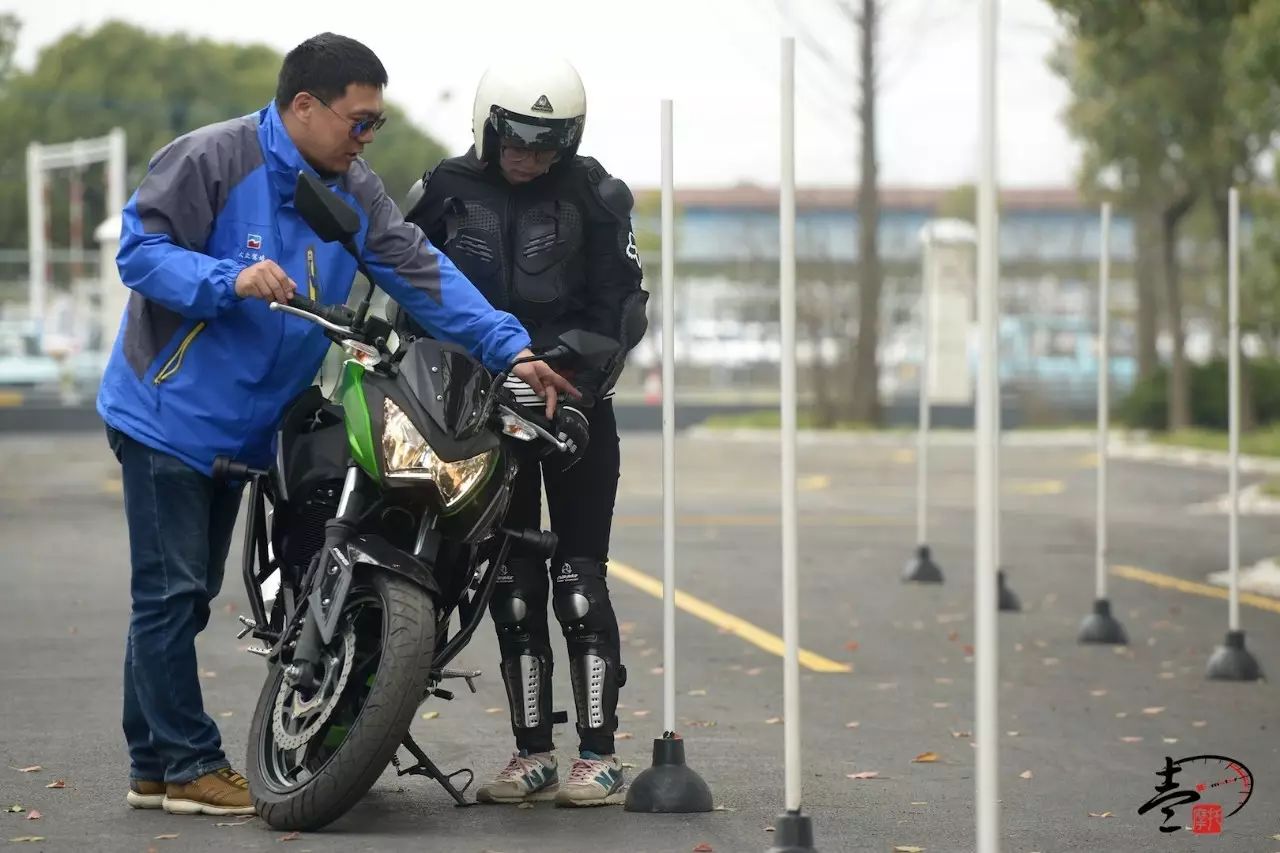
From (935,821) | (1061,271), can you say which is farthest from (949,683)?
(1061,271)

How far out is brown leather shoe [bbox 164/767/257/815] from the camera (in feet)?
19.1

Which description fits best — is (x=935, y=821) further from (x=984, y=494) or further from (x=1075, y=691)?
(x=1075, y=691)

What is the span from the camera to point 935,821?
6012 mm

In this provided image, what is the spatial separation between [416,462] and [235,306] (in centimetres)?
75

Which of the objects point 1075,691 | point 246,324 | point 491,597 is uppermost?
point 246,324

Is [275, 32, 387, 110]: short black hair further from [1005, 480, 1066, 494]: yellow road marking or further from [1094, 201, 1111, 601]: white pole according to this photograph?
[1005, 480, 1066, 494]: yellow road marking

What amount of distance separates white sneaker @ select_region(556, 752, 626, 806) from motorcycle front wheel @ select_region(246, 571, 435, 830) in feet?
2.50

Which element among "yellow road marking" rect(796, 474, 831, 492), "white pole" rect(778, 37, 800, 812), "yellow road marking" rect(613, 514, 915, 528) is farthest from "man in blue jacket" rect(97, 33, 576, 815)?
"yellow road marking" rect(796, 474, 831, 492)

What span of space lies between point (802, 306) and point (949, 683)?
101 ft

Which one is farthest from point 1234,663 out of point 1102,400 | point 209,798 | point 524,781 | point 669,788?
point 209,798

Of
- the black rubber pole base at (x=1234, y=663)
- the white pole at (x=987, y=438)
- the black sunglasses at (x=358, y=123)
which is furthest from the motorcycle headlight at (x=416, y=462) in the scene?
the black rubber pole base at (x=1234, y=663)

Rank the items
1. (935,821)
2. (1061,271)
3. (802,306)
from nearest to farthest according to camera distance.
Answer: (935,821), (802,306), (1061,271)

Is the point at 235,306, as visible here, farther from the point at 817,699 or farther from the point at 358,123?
the point at 817,699

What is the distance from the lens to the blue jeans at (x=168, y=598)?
5855 mm
